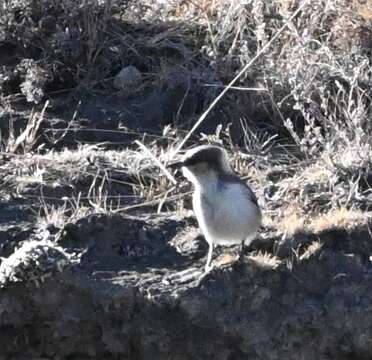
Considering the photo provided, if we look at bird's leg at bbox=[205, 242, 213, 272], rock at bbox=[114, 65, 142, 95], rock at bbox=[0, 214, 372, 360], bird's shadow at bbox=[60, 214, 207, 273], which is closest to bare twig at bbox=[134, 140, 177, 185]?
bird's shadow at bbox=[60, 214, 207, 273]

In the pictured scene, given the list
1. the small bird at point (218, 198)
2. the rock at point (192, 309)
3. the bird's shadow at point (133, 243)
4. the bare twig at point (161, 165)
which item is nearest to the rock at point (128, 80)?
the bare twig at point (161, 165)

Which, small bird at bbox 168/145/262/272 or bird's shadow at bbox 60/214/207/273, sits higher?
small bird at bbox 168/145/262/272

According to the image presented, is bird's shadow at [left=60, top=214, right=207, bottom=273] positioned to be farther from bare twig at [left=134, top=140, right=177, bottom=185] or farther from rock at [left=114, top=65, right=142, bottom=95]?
rock at [left=114, top=65, right=142, bottom=95]

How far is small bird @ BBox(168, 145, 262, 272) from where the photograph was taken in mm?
5742

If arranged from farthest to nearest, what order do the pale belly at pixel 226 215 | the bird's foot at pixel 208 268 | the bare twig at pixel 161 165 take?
the bare twig at pixel 161 165 < the bird's foot at pixel 208 268 < the pale belly at pixel 226 215

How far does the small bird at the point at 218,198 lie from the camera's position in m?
5.74

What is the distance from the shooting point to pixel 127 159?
713 cm

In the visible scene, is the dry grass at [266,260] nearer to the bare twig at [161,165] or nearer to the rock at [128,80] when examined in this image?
the bare twig at [161,165]

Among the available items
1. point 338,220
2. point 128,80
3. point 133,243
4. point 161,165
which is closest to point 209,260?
point 133,243

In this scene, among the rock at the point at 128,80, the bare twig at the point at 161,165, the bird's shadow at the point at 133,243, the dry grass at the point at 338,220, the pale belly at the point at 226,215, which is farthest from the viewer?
the rock at the point at 128,80

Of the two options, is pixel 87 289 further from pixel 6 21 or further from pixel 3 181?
pixel 6 21

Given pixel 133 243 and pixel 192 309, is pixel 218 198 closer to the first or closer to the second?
pixel 192 309

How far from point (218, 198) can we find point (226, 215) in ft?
0.30

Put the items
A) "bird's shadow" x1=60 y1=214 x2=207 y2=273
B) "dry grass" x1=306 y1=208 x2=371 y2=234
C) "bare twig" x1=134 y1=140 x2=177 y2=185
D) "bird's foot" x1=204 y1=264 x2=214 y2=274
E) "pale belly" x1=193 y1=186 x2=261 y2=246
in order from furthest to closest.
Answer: "bare twig" x1=134 y1=140 x2=177 y2=185 < "dry grass" x1=306 y1=208 x2=371 y2=234 < "bird's shadow" x1=60 y1=214 x2=207 y2=273 < "bird's foot" x1=204 y1=264 x2=214 y2=274 < "pale belly" x1=193 y1=186 x2=261 y2=246
